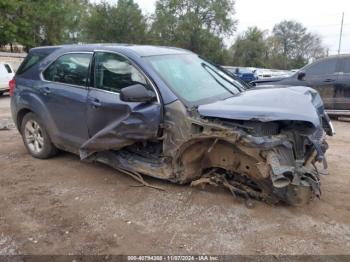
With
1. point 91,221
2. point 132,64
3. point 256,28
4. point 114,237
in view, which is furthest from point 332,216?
point 256,28

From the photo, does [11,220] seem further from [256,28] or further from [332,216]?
[256,28]

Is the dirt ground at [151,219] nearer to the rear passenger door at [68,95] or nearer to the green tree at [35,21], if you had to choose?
the rear passenger door at [68,95]

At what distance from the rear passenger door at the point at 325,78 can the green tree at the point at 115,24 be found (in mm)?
36483

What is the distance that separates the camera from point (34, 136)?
5.84m

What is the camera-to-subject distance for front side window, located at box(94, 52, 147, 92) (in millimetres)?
4484

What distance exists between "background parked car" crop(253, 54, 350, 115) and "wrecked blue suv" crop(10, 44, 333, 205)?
541 cm

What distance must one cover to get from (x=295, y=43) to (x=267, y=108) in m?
69.9

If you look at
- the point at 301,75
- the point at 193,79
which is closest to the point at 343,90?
the point at 301,75

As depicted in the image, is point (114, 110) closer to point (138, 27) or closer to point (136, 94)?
point (136, 94)

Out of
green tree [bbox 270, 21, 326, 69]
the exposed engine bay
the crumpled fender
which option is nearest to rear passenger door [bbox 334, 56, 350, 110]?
the exposed engine bay

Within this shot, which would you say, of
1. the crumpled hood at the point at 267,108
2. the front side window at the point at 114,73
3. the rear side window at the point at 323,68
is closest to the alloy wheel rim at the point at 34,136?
the front side window at the point at 114,73

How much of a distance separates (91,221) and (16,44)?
37.4 meters

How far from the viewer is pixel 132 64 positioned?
4504 mm

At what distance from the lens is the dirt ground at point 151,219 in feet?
11.0
